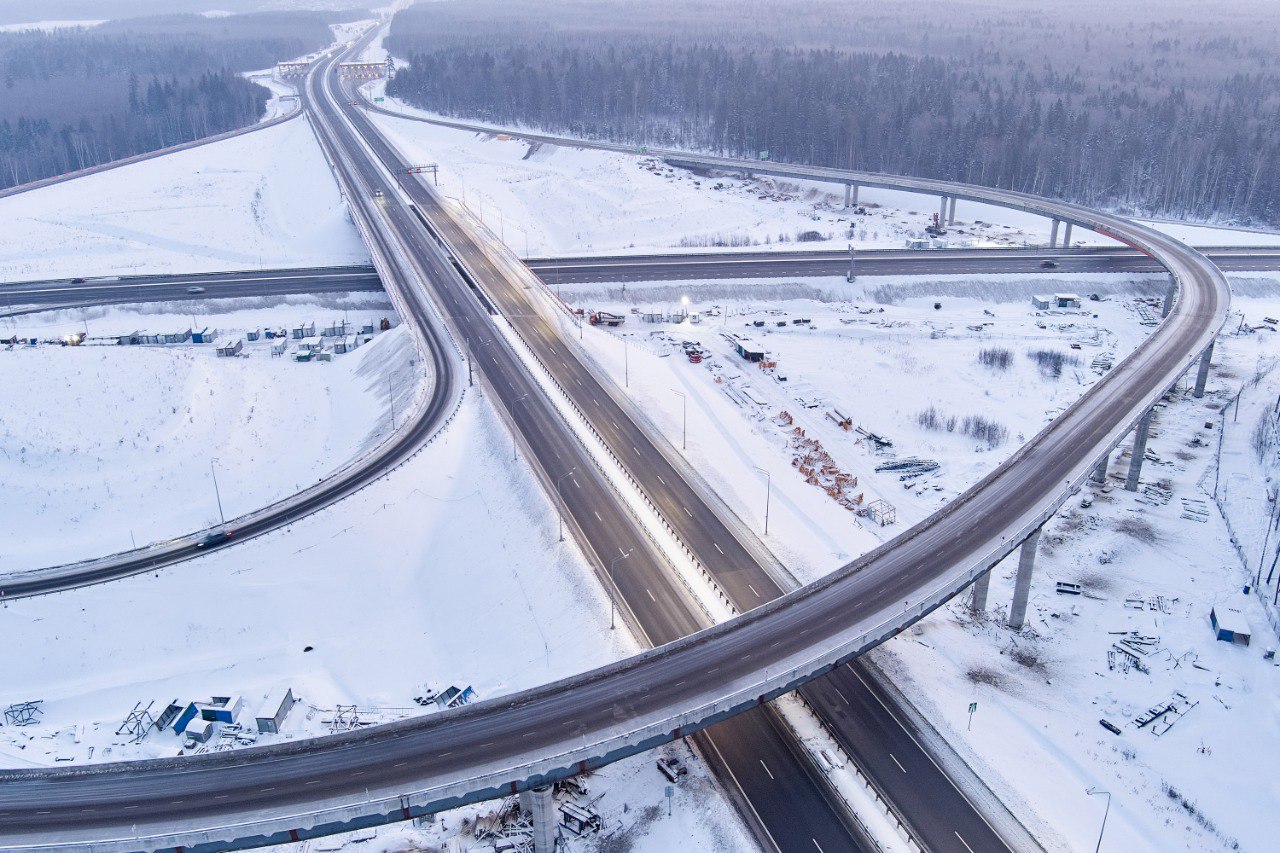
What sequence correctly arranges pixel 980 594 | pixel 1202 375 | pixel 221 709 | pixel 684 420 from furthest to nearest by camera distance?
pixel 1202 375
pixel 684 420
pixel 980 594
pixel 221 709

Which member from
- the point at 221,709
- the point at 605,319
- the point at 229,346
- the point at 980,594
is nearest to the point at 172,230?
the point at 229,346

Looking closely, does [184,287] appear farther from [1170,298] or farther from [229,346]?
[1170,298]

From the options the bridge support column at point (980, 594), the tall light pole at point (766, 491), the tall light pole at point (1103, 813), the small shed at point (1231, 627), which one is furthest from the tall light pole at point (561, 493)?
the small shed at point (1231, 627)

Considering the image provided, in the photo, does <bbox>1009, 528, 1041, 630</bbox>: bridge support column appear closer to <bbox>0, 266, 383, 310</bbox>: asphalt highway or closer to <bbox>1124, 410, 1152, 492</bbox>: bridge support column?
<bbox>1124, 410, 1152, 492</bbox>: bridge support column

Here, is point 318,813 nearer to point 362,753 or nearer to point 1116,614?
point 362,753

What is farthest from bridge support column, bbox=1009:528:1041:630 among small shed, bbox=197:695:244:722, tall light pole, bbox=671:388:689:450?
small shed, bbox=197:695:244:722

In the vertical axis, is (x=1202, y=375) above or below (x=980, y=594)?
above
